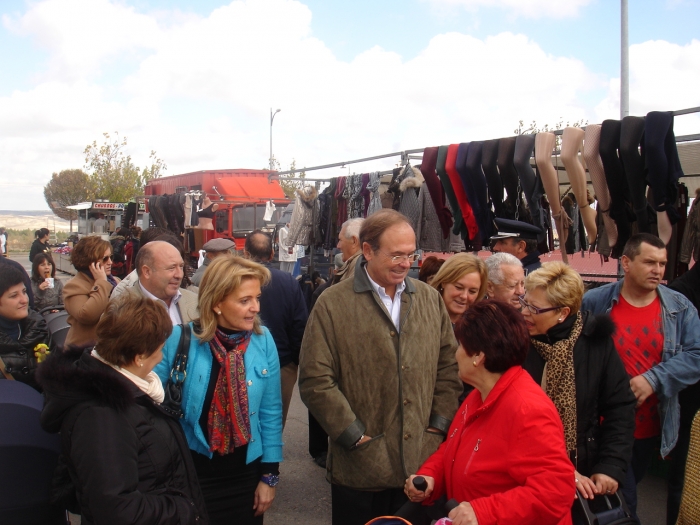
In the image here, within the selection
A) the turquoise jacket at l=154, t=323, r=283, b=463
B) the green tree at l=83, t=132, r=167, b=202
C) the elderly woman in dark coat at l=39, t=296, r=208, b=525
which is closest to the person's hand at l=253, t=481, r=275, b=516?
the turquoise jacket at l=154, t=323, r=283, b=463

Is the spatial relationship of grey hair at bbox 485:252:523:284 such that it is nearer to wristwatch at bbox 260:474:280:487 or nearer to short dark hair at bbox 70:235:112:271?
wristwatch at bbox 260:474:280:487

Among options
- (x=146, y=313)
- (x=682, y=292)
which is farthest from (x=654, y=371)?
(x=146, y=313)

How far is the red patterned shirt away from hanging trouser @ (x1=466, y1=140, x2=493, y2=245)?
5.85ft

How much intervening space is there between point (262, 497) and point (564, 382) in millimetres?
1485

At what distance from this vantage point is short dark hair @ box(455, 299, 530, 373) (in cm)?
209

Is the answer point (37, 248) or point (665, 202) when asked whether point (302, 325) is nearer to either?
point (665, 202)

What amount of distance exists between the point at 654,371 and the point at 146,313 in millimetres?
2729

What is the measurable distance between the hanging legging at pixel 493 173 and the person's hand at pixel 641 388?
206cm

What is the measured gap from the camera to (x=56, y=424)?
2.00 m

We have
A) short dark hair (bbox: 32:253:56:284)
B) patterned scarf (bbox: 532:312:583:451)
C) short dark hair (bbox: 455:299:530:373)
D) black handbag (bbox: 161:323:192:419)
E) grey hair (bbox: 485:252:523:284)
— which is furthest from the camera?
short dark hair (bbox: 32:253:56:284)

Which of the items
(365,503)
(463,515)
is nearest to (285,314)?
(365,503)

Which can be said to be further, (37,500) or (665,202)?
(665,202)

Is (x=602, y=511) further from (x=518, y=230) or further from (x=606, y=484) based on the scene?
(x=518, y=230)

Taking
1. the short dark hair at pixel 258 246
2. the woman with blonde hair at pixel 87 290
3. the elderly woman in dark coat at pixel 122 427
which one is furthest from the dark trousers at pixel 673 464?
the woman with blonde hair at pixel 87 290
